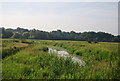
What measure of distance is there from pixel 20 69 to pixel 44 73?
5.05 ft

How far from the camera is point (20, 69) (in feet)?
26.4

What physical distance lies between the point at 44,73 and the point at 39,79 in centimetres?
110

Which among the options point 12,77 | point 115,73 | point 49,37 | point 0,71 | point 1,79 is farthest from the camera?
point 49,37

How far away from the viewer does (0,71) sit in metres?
7.33

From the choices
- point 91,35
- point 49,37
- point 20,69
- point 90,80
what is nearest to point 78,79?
point 90,80

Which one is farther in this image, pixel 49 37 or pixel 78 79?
pixel 49 37

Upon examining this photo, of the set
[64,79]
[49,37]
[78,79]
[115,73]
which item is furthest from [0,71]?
[49,37]

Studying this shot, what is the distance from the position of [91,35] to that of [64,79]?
108 metres

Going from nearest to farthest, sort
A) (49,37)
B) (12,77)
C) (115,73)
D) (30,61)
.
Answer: (12,77) < (115,73) < (30,61) < (49,37)

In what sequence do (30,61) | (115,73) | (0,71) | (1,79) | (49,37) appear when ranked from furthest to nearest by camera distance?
(49,37)
(30,61)
(115,73)
(0,71)
(1,79)

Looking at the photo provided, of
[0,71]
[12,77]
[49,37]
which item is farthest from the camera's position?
[49,37]

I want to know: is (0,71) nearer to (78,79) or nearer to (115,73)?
(78,79)

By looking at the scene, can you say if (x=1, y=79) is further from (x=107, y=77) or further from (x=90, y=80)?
(x=107, y=77)

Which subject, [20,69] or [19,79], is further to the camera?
[20,69]
